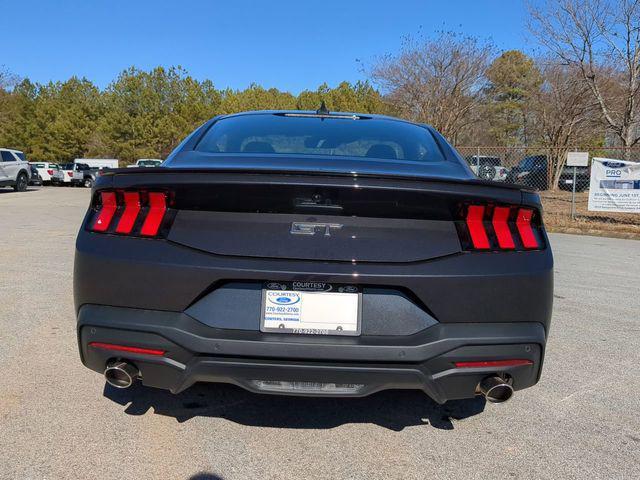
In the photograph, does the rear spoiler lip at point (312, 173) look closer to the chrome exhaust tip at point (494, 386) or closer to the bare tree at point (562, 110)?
the chrome exhaust tip at point (494, 386)

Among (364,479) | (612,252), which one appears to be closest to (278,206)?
(364,479)

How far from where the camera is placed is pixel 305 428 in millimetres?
2590

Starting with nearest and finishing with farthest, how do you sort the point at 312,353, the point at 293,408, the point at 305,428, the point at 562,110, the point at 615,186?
the point at 312,353
the point at 305,428
the point at 293,408
the point at 615,186
the point at 562,110

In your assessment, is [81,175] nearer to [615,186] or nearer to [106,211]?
[615,186]

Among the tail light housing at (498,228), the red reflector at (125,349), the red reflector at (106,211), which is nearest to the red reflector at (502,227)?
the tail light housing at (498,228)

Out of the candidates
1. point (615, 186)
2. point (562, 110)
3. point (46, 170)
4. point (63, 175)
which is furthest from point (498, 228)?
point (46, 170)

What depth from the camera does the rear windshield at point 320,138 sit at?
2840 mm

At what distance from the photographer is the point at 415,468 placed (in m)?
2.27

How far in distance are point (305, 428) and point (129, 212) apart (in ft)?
4.43

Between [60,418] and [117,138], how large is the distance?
45747 mm

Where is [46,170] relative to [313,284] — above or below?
below

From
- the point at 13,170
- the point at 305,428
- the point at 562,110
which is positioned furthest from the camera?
the point at 13,170

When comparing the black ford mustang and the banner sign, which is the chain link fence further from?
the black ford mustang

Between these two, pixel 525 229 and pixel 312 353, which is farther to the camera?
pixel 525 229
